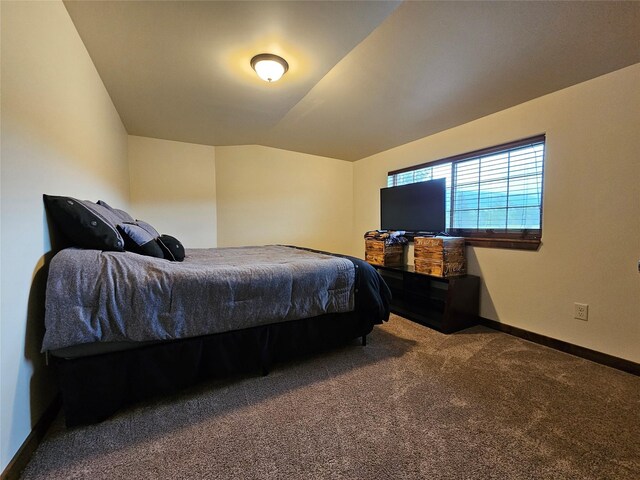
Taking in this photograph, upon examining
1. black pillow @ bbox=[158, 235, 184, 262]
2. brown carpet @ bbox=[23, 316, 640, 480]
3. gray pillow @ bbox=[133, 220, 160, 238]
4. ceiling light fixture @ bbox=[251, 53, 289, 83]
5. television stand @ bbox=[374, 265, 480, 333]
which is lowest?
brown carpet @ bbox=[23, 316, 640, 480]

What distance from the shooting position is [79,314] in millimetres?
1220

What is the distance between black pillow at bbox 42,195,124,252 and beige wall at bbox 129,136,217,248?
8.08 feet

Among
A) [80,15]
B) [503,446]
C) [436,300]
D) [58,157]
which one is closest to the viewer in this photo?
[503,446]

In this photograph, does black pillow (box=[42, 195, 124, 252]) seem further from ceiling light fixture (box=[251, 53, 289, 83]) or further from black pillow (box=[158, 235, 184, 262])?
ceiling light fixture (box=[251, 53, 289, 83])

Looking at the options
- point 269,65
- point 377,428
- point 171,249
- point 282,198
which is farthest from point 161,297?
point 282,198

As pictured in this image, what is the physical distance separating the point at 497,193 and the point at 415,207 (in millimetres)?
886

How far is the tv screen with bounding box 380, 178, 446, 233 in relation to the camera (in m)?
3.07

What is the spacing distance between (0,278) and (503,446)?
2.15 m

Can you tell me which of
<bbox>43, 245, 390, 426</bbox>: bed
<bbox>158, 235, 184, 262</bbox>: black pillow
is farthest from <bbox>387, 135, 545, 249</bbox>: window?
<bbox>158, 235, 184, 262</bbox>: black pillow

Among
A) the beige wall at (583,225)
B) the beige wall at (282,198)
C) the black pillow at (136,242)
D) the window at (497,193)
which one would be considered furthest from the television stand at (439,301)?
the black pillow at (136,242)

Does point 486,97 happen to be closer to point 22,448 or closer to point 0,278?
point 0,278

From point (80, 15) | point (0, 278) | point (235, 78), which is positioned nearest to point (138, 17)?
point (80, 15)

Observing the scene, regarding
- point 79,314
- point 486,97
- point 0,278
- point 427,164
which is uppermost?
point 486,97

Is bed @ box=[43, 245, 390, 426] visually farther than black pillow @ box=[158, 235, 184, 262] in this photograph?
No
